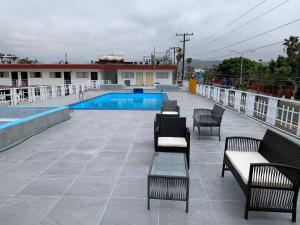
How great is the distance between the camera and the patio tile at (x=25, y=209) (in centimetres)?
270

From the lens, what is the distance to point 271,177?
8.75 ft

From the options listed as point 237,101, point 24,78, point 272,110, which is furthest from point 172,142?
point 24,78

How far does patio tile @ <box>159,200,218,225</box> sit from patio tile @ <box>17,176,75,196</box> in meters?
1.48

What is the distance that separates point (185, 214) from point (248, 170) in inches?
38.1

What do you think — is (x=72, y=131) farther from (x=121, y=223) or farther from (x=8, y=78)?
(x=8, y=78)

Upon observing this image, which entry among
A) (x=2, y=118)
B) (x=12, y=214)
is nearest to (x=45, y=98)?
(x=2, y=118)

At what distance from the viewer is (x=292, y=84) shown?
35844 millimetres

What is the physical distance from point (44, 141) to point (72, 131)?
116 cm

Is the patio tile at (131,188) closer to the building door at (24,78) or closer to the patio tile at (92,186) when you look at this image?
the patio tile at (92,186)

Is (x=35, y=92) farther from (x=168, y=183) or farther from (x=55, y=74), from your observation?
(x=168, y=183)

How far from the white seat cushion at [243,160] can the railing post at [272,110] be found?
4360mm

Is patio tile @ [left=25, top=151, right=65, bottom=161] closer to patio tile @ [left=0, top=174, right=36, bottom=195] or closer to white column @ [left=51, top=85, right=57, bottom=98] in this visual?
patio tile @ [left=0, top=174, right=36, bottom=195]

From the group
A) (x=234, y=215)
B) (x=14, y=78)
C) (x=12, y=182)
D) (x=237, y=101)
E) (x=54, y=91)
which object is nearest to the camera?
(x=234, y=215)

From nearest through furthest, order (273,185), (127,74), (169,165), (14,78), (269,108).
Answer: (273,185)
(169,165)
(269,108)
(127,74)
(14,78)
